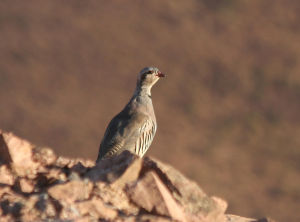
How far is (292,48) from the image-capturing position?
123 feet

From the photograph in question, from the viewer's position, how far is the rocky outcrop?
5.81 m

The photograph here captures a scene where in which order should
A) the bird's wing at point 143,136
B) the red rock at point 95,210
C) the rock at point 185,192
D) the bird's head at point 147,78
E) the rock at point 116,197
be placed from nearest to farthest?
the red rock at point 95,210
the rock at point 116,197
the rock at point 185,192
the bird's wing at point 143,136
the bird's head at point 147,78

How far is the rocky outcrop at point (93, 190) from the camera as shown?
581 cm

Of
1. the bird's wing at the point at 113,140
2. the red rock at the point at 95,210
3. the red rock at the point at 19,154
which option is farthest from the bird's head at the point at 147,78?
the red rock at the point at 95,210

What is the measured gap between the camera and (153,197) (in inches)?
242

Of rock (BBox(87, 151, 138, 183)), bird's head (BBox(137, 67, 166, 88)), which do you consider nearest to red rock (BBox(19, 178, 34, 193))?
rock (BBox(87, 151, 138, 183))

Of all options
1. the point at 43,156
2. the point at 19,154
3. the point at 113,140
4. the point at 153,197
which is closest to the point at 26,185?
the point at 19,154

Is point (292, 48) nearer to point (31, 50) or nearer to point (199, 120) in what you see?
point (199, 120)

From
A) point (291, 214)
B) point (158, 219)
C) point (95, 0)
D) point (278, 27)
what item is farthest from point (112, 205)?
point (95, 0)

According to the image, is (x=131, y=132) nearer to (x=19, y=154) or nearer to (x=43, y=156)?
(x=43, y=156)

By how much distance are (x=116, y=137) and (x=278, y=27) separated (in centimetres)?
3052

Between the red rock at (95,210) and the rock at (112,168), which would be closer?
the red rock at (95,210)

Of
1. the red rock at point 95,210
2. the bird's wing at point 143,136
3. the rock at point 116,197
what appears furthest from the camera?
the bird's wing at point 143,136

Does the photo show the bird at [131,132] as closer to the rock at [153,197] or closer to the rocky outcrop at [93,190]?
the rocky outcrop at [93,190]
